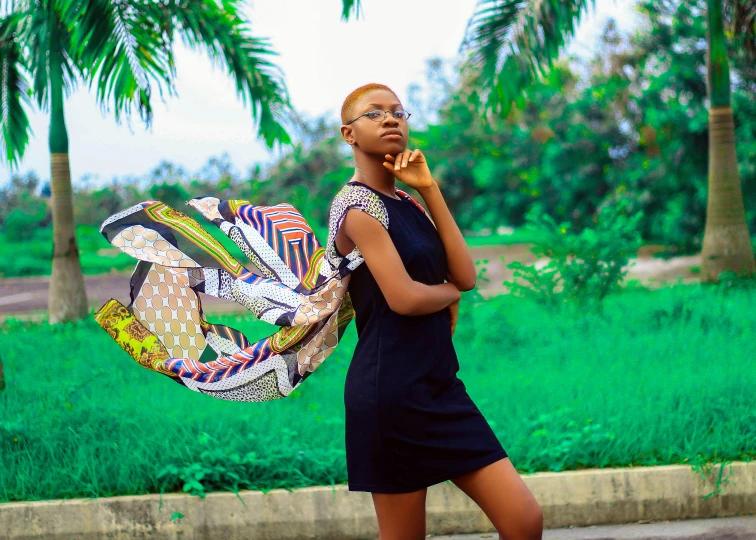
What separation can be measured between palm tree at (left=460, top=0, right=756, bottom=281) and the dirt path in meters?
1.89

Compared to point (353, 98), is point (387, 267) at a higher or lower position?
lower

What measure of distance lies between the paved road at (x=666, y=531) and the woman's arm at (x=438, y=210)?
1889 mm

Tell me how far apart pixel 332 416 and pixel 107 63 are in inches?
204

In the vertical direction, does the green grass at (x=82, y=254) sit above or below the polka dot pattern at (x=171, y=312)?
below

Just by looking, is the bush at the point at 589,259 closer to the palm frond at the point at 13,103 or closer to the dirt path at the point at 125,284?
the dirt path at the point at 125,284

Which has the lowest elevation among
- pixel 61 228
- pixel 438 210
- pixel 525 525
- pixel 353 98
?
pixel 61 228

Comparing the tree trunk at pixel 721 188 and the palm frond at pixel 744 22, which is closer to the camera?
the palm frond at pixel 744 22

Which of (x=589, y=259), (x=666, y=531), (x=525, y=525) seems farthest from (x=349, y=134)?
(x=589, y=259)

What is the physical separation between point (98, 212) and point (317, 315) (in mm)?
26595

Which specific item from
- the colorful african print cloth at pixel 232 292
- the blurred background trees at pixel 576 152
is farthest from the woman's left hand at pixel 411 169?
the blurred background trees at pixel 576 152

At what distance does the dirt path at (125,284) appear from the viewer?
45.4 feet

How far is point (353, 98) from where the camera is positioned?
2.47 m

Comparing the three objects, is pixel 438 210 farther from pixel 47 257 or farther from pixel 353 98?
pixel 47 257

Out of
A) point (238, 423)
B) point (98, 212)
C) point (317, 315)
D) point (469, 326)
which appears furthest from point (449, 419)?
point (98, 212)
